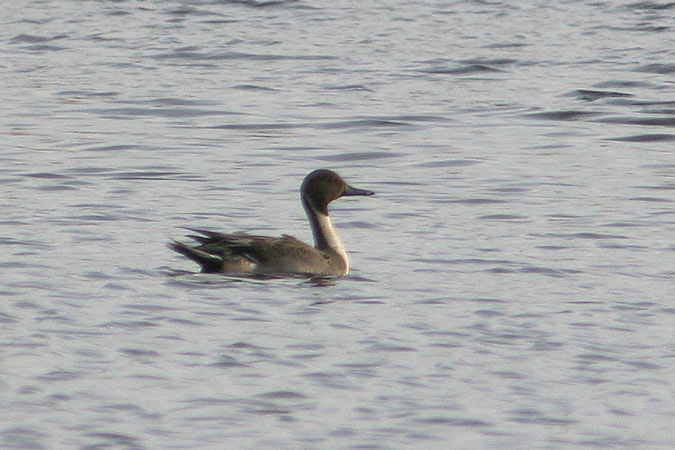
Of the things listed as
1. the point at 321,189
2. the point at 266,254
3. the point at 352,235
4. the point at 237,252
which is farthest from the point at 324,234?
the point at 352,235

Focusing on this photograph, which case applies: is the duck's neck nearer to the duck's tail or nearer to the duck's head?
the duck's head

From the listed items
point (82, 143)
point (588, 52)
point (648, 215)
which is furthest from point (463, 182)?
point (588, 52)

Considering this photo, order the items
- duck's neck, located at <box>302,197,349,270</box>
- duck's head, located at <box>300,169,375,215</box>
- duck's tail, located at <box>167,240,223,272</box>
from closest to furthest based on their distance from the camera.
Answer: duck's tail, located at <box>167,240,223,272</box> < duck's neck, located at <box>302,197,349,270</box> < duck's head, located at <box>300,169,375,215</box>

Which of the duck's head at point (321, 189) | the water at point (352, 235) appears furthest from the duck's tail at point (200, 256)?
the duck's head at point (321, 189)

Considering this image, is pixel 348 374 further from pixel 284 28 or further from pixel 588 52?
pixel 284 28

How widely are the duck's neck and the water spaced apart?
243 millimetres

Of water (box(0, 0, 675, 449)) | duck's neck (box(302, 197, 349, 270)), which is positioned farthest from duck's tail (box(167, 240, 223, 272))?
duck's neck (box(302, 197, 349, 270))

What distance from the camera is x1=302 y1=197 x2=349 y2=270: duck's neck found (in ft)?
38.4

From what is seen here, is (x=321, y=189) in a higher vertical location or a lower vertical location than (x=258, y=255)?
higher

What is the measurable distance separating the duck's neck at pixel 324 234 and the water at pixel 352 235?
0.80ft

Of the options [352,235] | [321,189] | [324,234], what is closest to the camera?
[324,234]

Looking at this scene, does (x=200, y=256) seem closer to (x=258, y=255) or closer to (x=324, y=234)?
(x=258, y=255)

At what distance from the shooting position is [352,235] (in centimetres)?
1312

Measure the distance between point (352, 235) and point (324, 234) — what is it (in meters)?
1.22
